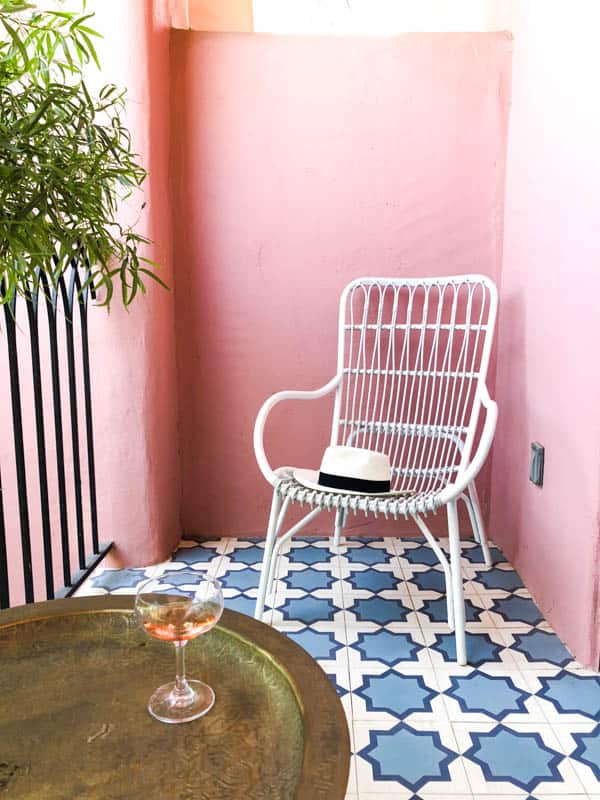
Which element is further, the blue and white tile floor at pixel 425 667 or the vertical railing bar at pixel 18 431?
the vertical railing bar at pixel 18 431

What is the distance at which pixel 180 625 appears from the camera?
0.83m

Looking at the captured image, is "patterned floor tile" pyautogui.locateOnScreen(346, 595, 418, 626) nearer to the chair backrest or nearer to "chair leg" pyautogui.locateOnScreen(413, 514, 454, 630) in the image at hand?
"chair leg" pyautogui.locateOnScreen(413, 514, 454, 630)

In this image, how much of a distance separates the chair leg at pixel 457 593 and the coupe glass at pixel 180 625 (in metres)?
1.09

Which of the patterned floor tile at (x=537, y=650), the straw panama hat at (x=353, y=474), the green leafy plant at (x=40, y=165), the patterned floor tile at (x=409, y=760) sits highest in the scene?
the green leafy plant at (x=40, y=165)

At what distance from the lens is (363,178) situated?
8.32 ft

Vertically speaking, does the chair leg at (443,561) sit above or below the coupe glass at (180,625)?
below

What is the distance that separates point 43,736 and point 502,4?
9.27ft

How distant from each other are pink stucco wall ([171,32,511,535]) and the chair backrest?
0.11 meters

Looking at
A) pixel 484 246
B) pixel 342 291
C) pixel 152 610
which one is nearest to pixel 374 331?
pixel 342 291

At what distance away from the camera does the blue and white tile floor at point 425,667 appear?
1.42 m

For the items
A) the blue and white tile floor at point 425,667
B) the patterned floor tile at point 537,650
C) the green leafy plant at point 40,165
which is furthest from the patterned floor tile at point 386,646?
the green leafy plant at point 40,165

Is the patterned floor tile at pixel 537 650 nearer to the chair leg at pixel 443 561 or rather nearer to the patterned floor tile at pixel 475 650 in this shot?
the patterned floor tile at pixel 475 650

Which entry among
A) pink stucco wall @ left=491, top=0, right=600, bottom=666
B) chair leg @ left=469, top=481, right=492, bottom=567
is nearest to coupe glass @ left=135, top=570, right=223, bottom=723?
pink stucco wall @ left=491, top=0, right=600, bottom=666

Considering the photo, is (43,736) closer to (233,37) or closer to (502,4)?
(233,37)
